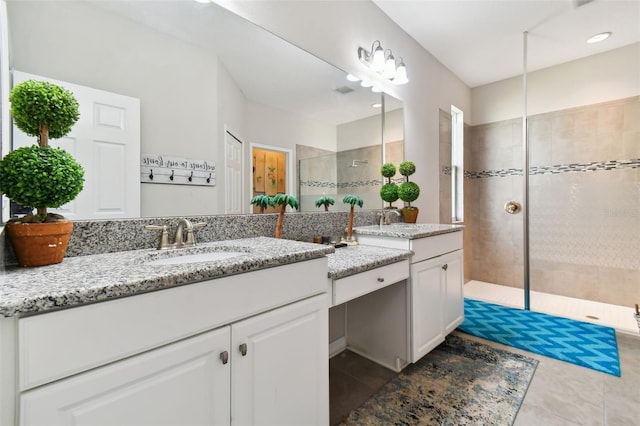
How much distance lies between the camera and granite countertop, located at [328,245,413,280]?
3.86 ft

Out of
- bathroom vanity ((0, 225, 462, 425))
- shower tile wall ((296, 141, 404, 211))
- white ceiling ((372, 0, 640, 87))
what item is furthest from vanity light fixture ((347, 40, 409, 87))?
bathroom vanity ((0, 225, 462, 425))

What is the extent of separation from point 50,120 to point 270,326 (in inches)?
33.3

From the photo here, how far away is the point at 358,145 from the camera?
81.9 inches

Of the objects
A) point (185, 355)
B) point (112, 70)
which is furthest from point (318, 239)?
point (112, 70)

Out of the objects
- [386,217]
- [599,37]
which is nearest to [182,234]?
[386,217]

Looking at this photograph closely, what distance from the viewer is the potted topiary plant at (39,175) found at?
71cm

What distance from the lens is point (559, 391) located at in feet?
5.02

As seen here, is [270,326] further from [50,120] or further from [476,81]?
[476,81]

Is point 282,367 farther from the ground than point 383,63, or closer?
closer

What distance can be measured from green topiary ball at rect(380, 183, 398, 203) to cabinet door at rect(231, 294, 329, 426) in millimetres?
1363

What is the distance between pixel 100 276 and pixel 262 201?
86cm

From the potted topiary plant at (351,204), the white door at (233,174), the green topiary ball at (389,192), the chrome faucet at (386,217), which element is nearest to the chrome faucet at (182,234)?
the white door at (233,174)

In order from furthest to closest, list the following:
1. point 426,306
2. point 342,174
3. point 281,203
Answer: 1. point 342,174
2. point 426,306
3. point 281,203

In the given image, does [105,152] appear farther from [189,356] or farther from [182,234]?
[189,356]
